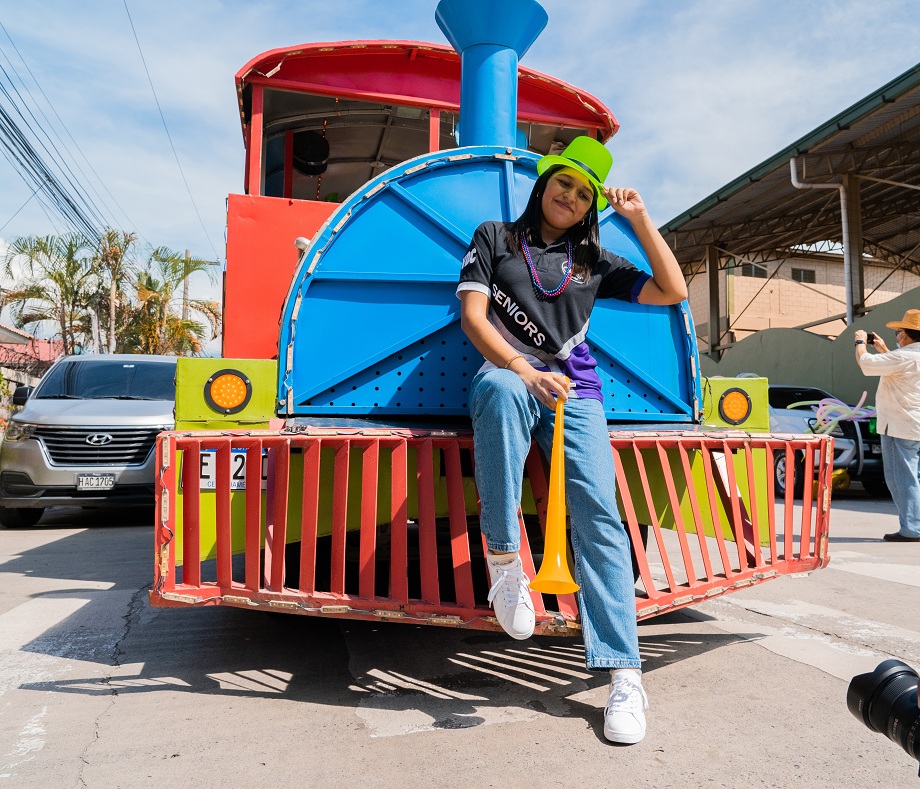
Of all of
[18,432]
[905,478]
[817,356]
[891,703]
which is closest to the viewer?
[891,703]

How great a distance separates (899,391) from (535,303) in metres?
5.06

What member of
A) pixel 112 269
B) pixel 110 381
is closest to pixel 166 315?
pixel 112 269

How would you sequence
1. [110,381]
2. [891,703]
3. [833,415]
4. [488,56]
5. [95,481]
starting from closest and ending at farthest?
[891,703]
[488,56]
[95,481]
[110,381]
[833,415]

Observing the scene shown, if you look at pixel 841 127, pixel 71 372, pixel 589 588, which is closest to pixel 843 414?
pixel 841 127

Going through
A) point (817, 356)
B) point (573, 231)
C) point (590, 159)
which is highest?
point (590, 159)

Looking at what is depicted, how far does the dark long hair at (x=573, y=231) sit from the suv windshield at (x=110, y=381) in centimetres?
556

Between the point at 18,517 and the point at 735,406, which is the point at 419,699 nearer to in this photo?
the point at 735,406

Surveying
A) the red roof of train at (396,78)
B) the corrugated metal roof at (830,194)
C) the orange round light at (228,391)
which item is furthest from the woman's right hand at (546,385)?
the corrugated metal roof at (830,194)

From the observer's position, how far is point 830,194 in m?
16.8

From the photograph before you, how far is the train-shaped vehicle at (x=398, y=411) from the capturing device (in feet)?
8.66

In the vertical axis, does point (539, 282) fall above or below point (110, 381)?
above

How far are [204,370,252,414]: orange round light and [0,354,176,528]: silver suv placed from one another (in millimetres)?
4148

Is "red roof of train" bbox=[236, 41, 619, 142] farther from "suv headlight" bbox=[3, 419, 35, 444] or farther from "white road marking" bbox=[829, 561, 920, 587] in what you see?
"suv headlight" bbox=[3, 419, 35, 444]

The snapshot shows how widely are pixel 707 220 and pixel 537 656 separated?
17995mm
